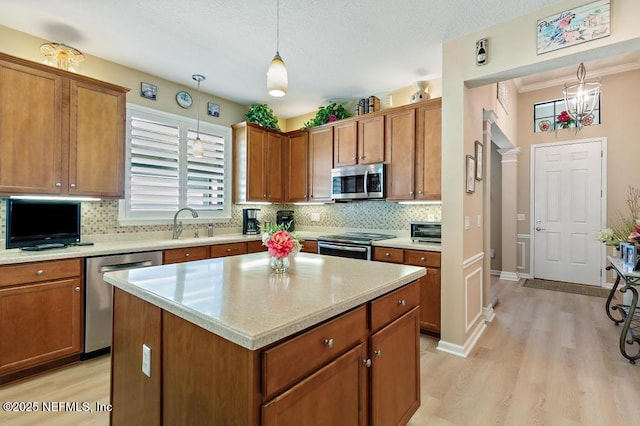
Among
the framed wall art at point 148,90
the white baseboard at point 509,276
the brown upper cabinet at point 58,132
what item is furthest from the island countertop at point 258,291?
the white baseboard at point 509,276

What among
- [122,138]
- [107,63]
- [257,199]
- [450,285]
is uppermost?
[107,63]

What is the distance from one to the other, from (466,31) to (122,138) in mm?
3397

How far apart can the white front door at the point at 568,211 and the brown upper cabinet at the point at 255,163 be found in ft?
15.3

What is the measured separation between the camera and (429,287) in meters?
3.15

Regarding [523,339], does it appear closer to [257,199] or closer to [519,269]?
[519,269]

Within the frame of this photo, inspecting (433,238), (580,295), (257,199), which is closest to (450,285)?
(433,238)

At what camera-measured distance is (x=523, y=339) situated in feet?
10.4

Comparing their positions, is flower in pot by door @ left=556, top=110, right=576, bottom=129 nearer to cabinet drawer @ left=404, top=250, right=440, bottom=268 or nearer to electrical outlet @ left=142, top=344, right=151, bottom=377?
cabinet drawer @ left=404, top=250, right=440, bottom=268

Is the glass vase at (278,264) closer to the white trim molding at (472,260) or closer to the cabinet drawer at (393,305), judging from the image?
the cabinet drawer at (393,305)

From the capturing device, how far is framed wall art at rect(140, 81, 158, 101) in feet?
11.8

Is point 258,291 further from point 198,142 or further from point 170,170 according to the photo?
point 170,170

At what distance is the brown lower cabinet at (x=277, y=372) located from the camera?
3.24 ft

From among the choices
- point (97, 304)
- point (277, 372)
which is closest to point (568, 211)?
point (277, 372)

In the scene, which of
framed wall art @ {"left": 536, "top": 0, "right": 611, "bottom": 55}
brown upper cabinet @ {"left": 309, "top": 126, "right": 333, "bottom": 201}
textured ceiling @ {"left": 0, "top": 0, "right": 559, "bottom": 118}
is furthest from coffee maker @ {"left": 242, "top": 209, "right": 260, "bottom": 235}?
framed wall art @ {"left": 536, "top": 0, "right": 611, "bottom": 55}
